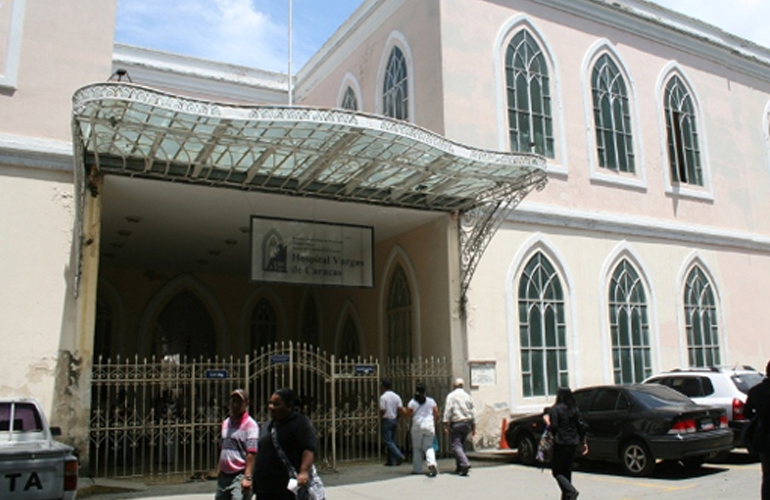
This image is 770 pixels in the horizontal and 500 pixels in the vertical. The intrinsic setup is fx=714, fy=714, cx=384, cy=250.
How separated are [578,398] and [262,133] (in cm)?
669

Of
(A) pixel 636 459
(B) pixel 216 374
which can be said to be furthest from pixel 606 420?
(B) pixel 216 374

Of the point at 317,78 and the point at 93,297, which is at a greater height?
the point at 317,78

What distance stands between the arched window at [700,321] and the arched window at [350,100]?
9.57m

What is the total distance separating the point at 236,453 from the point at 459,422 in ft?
18.6

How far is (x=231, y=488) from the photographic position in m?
6.56

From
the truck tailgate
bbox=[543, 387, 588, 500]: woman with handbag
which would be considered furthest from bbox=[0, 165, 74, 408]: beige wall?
bbox=[543, 387, 588, 500]: woman with handbag

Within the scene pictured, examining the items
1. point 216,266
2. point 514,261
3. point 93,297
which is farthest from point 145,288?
point 514,261

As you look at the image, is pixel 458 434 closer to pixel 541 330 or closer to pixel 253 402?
pixel 253 402

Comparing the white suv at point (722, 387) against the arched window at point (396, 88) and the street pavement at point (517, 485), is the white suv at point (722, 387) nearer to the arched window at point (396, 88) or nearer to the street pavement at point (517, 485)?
the street pavement at point (517, 485)

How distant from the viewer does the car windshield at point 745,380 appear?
11797 mm

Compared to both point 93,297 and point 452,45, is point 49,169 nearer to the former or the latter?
point 93,297

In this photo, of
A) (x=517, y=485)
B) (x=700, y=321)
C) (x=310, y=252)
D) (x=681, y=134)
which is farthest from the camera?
(x=681, y=134)

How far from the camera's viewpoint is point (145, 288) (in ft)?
65.9

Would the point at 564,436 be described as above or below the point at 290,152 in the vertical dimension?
below
